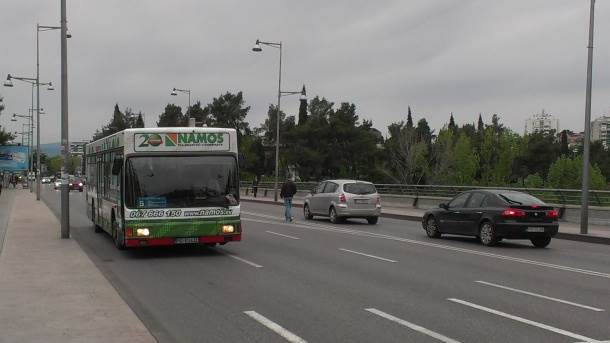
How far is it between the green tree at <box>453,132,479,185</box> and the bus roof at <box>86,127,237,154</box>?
262ft

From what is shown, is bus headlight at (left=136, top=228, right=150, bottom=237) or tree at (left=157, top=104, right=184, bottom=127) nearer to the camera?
bus headlight at (left=136, top=228, right=150, bottom=237)

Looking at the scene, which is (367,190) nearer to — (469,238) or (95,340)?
(469,238)

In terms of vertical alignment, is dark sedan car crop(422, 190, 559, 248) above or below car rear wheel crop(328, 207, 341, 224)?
above

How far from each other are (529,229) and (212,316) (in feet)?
35.9

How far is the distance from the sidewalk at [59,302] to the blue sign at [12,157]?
206 ft

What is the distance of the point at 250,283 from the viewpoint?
35.7 feet

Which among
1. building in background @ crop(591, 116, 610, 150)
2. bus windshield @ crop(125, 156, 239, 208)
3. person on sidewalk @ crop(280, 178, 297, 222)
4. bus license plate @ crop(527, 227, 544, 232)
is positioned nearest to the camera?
bus windshield @ crop(125, 156, 239, 208)

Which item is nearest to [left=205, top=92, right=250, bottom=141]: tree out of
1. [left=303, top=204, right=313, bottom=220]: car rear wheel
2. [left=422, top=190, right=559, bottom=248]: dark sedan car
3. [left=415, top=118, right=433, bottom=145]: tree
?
[left=415, top=118, right=433, bottom=145]: tree

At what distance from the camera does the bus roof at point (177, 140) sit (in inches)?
549

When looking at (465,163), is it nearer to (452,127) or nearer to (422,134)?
(422,134)

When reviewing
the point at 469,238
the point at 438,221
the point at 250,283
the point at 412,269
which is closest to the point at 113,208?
the point at 250,283

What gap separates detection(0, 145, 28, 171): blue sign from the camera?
7275 centimetres

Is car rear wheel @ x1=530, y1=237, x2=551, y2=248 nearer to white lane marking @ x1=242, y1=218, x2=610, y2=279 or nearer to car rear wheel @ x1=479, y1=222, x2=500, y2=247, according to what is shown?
car rear wheel @ x1=479, y1=222, x2=500, y2=247

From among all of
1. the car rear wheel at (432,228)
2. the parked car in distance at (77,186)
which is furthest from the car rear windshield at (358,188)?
the parked car in distance at (77,186)
